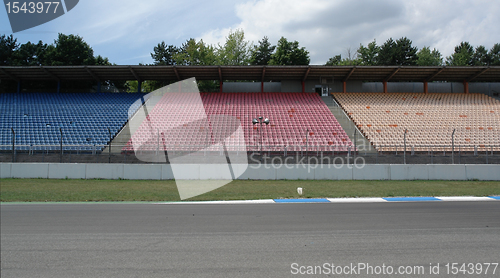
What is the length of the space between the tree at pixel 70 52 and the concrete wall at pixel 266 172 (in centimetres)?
2923

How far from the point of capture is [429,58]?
6256cm

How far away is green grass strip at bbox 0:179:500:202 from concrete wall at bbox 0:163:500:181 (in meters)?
0.61

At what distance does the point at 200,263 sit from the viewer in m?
4.40

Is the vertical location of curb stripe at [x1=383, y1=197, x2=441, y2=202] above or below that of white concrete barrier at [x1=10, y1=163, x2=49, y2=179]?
below

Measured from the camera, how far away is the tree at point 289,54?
49453mm

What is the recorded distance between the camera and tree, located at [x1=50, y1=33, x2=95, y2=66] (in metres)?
39.6

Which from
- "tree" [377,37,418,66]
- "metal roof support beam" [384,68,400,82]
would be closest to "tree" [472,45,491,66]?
"tree" [377,37,418,66]

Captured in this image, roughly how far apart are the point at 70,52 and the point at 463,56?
219 ft

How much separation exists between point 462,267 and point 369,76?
100 feet

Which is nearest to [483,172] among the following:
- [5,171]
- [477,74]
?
[477,74]

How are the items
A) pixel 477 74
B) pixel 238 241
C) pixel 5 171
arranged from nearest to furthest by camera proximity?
pixel 238 241 < pixel 5 171 < pixel 477 74

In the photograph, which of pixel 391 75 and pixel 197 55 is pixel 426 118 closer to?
pixel 391 75

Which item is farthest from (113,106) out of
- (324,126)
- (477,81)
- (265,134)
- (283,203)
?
(477,81)

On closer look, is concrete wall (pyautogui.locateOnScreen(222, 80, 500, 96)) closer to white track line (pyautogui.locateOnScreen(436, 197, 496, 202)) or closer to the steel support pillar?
the steel support pillar
